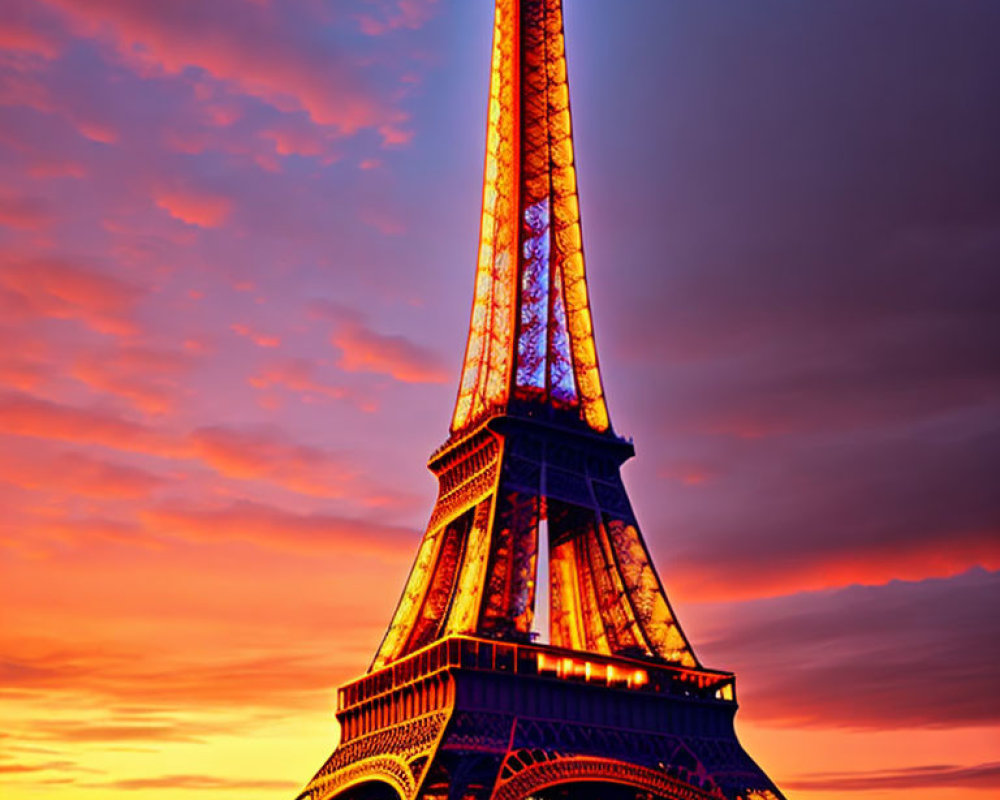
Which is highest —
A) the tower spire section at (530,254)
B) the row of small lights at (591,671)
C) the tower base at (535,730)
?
the tower spire section at (530,254)

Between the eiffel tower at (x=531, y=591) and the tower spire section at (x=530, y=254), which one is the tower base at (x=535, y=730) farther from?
the tower spire section at (x=530, y=254)

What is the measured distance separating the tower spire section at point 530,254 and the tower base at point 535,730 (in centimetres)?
1520

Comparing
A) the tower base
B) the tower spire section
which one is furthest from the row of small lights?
the tower spire section

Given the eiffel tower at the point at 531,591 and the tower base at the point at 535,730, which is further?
the eiffel tower at the point at 531,591

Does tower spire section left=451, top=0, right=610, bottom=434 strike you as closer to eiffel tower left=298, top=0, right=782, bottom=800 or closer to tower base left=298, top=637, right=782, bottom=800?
eiffel tower left=298, top=0, right=782, bottom=800

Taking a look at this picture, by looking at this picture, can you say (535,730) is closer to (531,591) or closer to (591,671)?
(591,671)

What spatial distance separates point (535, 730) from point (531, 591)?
755 centimetres

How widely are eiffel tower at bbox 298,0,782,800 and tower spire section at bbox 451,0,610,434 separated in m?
0.13

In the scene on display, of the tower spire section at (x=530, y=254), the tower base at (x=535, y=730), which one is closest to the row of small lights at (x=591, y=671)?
the tower base at (x=535, y=730)

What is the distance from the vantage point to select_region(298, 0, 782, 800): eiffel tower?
5962 centimetres

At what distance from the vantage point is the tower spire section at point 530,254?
7369 centimetres

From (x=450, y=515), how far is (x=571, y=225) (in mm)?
18456

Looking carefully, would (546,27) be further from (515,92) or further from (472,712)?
(472,712)

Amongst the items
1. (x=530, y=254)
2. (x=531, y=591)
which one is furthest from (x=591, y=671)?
(x=530, y=254)
